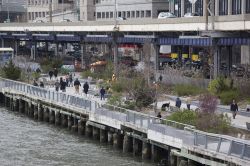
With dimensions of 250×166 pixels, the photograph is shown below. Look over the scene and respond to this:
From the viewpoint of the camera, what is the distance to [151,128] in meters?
41.5

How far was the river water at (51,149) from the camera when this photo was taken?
1679 inches

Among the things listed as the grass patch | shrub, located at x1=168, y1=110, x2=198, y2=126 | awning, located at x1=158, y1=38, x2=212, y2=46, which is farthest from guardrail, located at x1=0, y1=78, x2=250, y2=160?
awning, located at x1=158, y1=38, x2=212, y2=46

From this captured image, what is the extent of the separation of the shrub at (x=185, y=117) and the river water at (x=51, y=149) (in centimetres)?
354

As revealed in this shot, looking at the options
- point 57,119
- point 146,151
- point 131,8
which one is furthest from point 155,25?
point 131,8

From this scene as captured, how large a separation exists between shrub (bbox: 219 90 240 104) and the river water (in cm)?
1309

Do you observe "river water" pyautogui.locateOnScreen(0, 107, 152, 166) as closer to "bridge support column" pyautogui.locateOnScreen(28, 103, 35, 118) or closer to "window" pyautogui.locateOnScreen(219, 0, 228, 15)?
"bridge support column" pyautogui.locateOnScreen(28, 103, 35, 118)

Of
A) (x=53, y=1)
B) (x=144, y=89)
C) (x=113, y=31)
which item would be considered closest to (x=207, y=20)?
(x=144, y=89)

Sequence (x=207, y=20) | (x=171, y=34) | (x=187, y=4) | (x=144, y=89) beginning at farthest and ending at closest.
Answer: (x=187, y=4) → (x=171, y=34) → (x=207, y=20) → (x=144, y=89)

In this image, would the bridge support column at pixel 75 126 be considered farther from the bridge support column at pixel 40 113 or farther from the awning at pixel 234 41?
the awning at pixel 234 41

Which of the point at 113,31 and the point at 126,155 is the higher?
the point at 113,31

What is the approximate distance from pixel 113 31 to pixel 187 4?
3570 centimetres

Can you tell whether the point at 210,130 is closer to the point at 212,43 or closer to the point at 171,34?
the point at 212,43

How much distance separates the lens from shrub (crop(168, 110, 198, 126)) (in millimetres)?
41906

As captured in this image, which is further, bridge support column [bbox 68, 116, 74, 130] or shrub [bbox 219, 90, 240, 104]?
shrub [bbox 219, 90, 240, 104]
